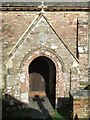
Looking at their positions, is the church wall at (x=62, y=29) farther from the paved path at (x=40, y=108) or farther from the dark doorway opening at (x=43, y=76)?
the paved path at (x=40, y=108)

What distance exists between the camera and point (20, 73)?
23.1m

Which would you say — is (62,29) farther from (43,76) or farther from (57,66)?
(43,76)

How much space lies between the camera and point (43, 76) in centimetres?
2578

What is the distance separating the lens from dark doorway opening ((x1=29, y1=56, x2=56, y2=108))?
974 inches

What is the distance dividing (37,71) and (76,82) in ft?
11.7

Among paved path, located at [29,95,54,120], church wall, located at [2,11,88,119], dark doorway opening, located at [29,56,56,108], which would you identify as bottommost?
paved path, located at [29,95,54,120]

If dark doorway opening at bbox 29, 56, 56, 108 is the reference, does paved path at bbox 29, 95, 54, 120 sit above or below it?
below

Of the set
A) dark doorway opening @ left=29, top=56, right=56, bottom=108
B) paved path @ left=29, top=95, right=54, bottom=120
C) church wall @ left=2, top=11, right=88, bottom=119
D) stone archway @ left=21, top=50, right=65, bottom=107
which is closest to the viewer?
paved path @ left=29, top=95, right=54, bottom=120

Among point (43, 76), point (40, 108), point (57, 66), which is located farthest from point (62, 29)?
point (40, 108)

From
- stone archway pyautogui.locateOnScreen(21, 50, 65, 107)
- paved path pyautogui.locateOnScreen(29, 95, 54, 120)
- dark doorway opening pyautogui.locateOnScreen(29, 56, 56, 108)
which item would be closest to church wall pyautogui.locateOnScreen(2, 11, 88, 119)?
stone archway pyautogui.locateOnScreen(21, 50, 65, 107)

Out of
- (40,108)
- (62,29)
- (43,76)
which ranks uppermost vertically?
(62,29)

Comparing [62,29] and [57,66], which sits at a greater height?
[62,29]

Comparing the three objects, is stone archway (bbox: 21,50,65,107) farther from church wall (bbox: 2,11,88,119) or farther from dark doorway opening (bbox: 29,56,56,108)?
church wall (bbox: 2,11,88,119)

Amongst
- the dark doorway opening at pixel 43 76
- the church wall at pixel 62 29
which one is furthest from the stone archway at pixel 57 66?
the church wall at pixel 62 29
